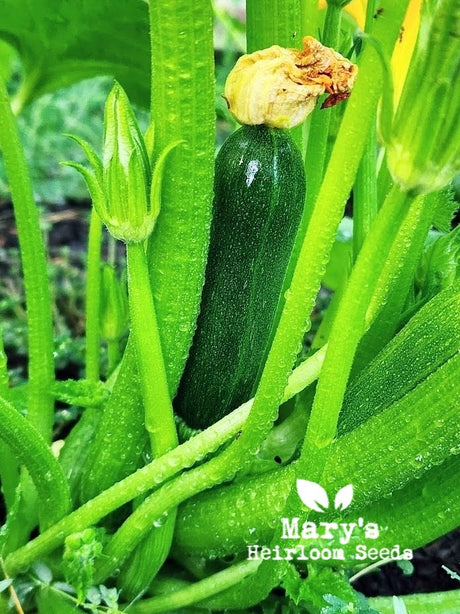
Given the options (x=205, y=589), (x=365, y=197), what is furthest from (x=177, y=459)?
(x=365, y=197)

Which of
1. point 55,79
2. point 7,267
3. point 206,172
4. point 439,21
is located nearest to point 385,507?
point 206,172

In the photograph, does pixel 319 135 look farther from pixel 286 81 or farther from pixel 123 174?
pixel 123 174

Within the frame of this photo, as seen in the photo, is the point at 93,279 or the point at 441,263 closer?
the point at 441,263

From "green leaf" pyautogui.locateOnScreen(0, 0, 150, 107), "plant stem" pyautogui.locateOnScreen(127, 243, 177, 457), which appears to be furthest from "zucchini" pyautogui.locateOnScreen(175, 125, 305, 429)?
"green leaf" pyautogui.locateOnScreen(0, 0, 150, 107)

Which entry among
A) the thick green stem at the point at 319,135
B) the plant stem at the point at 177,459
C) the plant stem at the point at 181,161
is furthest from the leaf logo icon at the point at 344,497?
the thick green stem at the point at 319,135

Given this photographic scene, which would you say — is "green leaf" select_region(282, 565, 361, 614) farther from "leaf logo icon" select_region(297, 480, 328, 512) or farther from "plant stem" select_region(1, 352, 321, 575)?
"plant stem" select_region(1, 352, 321, 575)

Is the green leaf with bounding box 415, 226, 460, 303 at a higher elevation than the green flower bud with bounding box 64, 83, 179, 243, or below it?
below

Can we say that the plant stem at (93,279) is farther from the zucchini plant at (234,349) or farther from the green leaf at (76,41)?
the green leaf at (76,41)
